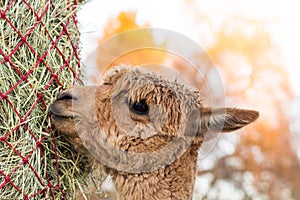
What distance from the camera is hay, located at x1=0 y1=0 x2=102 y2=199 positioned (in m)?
2.50

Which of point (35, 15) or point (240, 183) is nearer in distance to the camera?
point (35, 15)

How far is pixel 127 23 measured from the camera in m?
5.74

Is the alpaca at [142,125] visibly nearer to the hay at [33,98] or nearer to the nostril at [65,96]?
the nostril at [65,96]

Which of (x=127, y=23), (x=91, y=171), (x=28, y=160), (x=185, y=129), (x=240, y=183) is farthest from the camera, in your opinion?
(x=240, y=183)

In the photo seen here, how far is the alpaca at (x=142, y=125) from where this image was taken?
103 inches

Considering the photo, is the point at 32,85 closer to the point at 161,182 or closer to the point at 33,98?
the point at 33,98

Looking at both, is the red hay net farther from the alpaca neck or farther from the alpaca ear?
the alpaca ear

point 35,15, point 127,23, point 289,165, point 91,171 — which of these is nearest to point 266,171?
point 289,165

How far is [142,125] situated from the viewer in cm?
263

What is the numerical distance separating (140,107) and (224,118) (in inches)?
17.3

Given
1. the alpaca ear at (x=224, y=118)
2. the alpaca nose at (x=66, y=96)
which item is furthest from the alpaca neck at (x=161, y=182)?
the alpaca nose at (x=66, y=96)

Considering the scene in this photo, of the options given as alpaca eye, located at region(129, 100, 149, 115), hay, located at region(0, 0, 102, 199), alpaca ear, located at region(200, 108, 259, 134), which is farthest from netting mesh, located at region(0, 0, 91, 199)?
alpaca ear, located at region(200, 108, 259, 134)

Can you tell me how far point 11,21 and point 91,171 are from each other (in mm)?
981

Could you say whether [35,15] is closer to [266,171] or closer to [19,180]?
[19,180]
